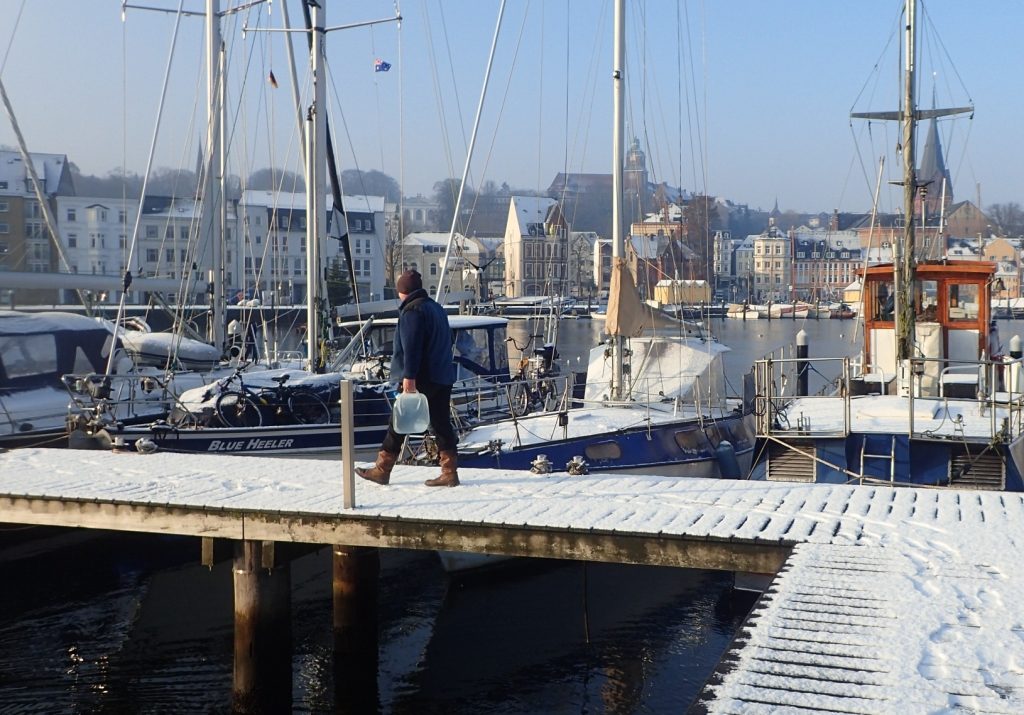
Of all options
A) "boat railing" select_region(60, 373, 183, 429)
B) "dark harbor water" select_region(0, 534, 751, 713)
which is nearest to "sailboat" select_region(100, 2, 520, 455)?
"boat railing" select_region(60, 373, 183, 429)

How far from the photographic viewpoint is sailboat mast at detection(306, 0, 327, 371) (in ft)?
70.5

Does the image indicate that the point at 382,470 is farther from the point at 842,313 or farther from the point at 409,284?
the point at 842,313

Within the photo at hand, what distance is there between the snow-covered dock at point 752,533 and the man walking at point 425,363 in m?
0.34

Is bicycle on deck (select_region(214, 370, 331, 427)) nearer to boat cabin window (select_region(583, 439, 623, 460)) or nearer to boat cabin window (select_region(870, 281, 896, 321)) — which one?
boat cabin window (select_region(583, 439, 623, 460))

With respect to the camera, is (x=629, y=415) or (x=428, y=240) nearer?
(x=629, y=415)

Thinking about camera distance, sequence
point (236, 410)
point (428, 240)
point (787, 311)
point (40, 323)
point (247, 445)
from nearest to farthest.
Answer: point (247, 445), point (236, 410), point (40, 323), point (428, 240), point (787, 311)

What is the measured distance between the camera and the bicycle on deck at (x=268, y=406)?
59.1 ft

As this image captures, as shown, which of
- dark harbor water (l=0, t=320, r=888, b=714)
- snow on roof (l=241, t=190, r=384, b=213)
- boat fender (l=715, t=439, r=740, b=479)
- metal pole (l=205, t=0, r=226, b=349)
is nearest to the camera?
dark harbor water (l=0, t=320, r=888, b=714)

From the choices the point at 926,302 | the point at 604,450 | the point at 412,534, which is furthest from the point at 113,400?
the point at 926,302

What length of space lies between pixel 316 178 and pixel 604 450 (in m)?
8.43

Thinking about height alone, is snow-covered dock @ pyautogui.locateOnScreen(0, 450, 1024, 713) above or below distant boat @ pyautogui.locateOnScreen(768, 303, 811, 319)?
above

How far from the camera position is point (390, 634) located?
1388cm

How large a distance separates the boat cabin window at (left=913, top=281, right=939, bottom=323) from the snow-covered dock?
11.4 metres

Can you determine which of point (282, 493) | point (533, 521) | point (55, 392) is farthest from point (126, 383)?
point (533, 521)
